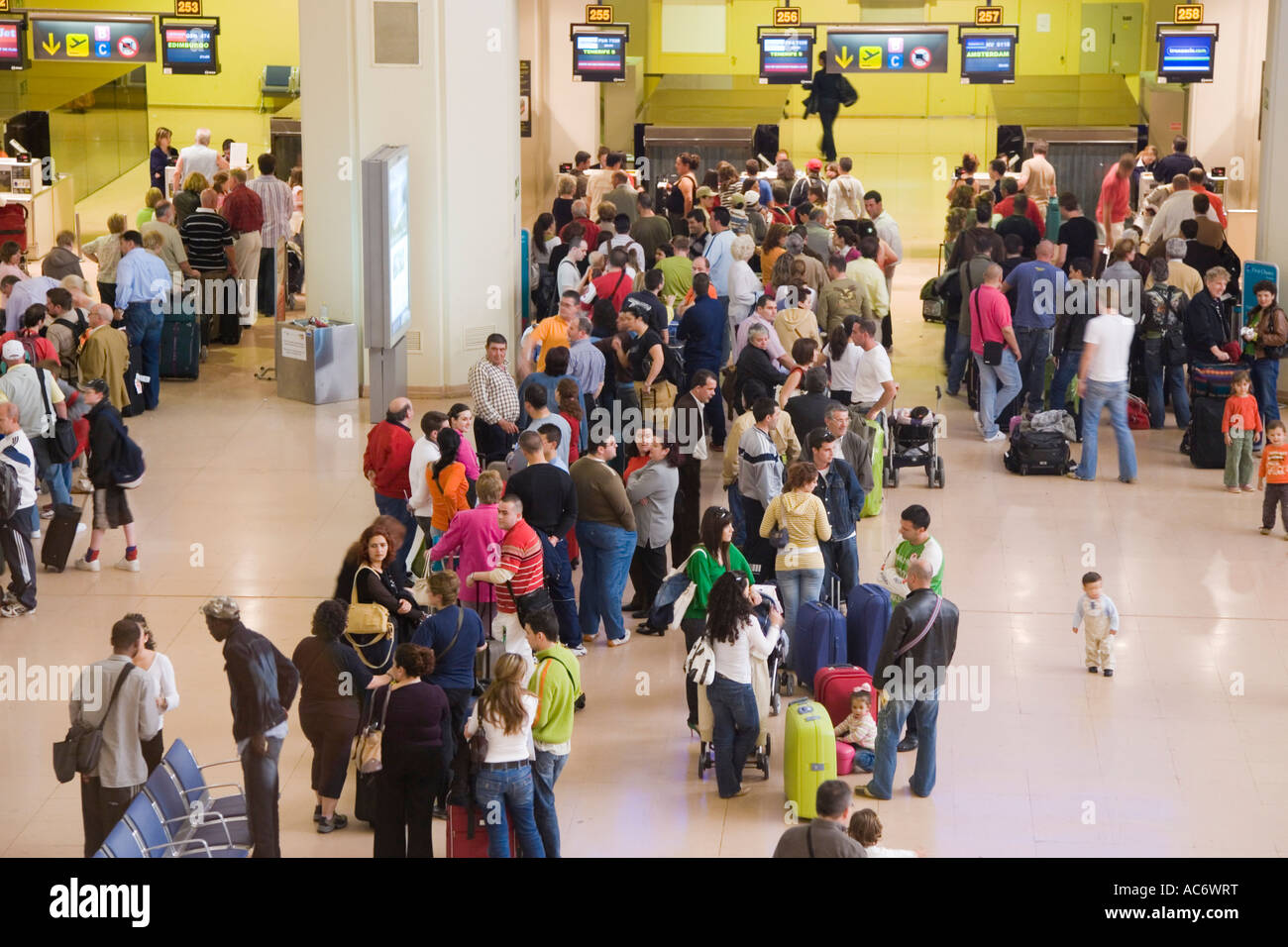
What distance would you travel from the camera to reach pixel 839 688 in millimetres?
9914

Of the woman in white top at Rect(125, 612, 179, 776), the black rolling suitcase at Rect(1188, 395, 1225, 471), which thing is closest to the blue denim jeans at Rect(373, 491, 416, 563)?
the woman in white top at Rect(125, 612, 179, 776)

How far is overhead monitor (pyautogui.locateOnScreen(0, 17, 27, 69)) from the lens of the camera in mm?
26578

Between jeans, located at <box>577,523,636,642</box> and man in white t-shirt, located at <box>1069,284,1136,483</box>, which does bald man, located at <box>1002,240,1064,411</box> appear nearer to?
man in white t-shirt, located at <box>1069,284,1136,483</box>

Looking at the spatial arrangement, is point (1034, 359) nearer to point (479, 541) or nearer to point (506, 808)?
point (479, 541)

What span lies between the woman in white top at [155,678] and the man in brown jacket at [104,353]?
22.2 feet

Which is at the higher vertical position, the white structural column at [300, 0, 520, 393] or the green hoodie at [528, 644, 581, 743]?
the white structural column at [300, 0, 520, 393]

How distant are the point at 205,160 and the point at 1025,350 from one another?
40.0 ft

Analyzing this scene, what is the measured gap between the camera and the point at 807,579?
1059 centimetres

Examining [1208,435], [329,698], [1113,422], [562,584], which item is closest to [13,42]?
[1113,422]

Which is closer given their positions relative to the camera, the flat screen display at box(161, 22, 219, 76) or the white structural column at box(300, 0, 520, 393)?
the white structural column at box(300, 0, 520, 393)

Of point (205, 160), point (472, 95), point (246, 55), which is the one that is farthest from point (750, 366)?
point (246, 55)

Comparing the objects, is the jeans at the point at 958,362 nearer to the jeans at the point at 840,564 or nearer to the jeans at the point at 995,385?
the jeans at the point at 995,385

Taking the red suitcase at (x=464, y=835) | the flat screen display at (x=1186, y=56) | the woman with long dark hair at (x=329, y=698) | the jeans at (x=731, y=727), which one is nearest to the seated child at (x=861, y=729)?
the jeans at (x=731, y=727)

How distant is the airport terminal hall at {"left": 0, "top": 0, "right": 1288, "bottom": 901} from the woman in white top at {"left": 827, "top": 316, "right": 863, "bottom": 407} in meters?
0.04
